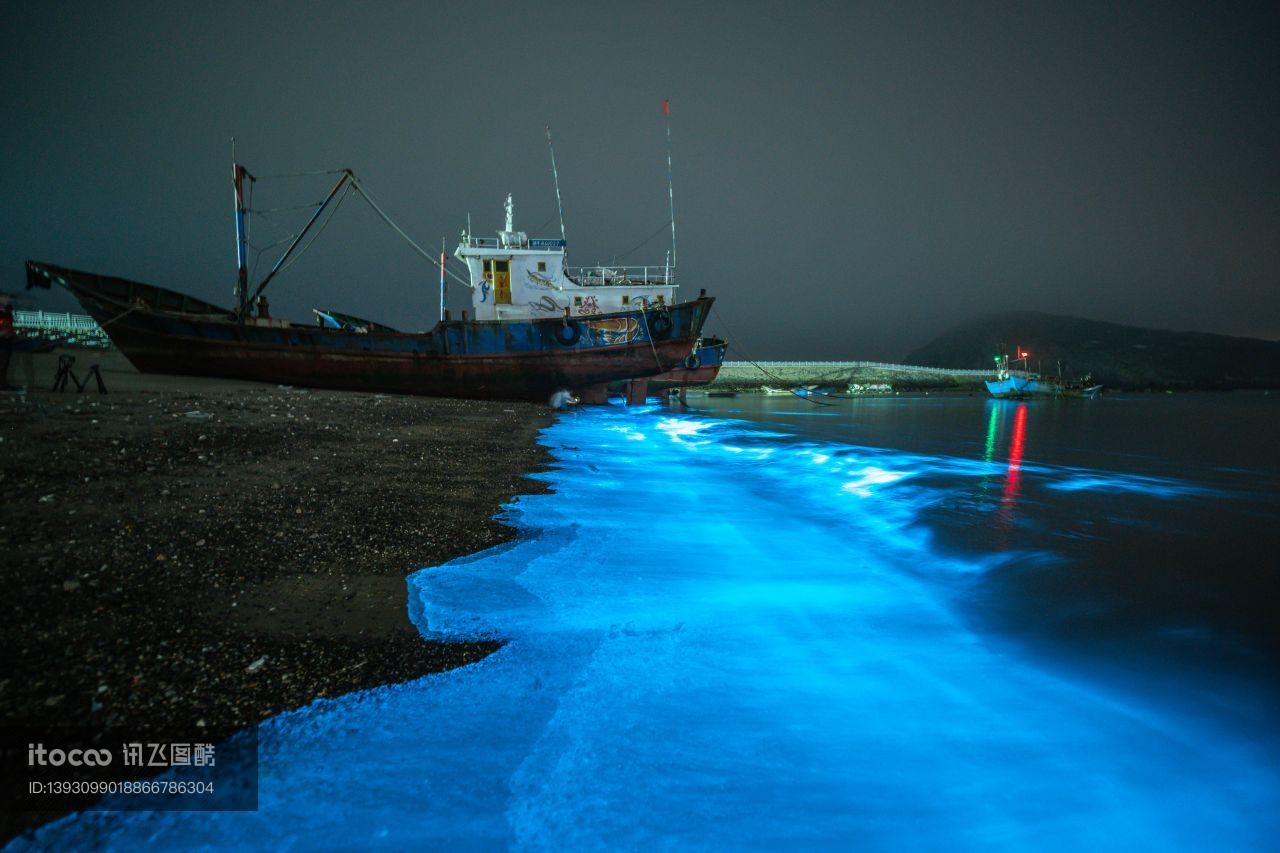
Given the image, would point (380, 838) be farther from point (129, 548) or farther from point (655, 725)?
point (129, 548)

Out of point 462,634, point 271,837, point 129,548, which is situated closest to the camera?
point 271,837

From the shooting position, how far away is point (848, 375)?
81.9 meters

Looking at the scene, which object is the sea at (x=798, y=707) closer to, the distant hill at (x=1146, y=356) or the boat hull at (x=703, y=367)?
the boat hull at (x=703, y=367)

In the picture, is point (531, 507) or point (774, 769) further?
point (531, 507)

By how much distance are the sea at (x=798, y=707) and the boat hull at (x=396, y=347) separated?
45.1 feet

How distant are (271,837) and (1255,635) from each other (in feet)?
18.9

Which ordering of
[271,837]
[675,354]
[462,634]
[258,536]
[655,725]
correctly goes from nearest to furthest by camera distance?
[271,837]
[655,725]
[462,634]
[258,536]
[675,354]

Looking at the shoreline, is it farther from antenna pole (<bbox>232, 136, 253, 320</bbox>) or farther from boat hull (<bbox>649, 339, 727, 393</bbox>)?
boat hull (<bbox>649, 339, 727, 393</bbox>)

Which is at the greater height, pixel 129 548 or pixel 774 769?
pixel 129 548

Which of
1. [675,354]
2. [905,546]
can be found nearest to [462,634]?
[905,546]

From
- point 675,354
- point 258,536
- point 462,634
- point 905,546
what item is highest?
point 675,354

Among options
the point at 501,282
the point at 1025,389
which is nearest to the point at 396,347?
the point at 501,282

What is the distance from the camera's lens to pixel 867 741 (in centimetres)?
238

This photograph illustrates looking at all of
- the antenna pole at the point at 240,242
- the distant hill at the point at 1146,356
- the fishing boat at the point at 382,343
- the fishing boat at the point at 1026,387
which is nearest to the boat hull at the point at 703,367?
the fishing boat at the point at 382,343
